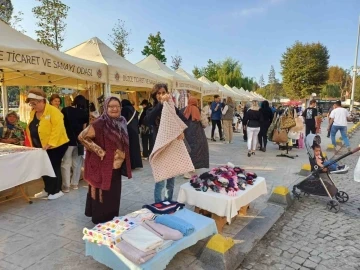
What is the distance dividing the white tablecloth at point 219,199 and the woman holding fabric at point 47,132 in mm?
2141

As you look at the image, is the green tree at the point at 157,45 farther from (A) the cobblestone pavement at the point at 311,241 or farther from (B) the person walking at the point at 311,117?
(A) the cobblestone pavement at the point at 311,241

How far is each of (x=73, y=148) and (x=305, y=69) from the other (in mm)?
36917

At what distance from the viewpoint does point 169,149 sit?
3.48 meters

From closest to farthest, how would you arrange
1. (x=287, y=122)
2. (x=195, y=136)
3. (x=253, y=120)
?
(x=195, y=136) < (x=253, y=120) < (x=287, y=122)

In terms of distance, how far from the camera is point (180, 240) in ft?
8.07

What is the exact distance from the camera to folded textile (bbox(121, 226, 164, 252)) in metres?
2.20

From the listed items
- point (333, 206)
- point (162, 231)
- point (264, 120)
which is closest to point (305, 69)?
point (264, 120)

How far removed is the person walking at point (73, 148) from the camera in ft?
15.7

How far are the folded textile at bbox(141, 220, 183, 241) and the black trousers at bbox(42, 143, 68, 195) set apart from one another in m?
2.43

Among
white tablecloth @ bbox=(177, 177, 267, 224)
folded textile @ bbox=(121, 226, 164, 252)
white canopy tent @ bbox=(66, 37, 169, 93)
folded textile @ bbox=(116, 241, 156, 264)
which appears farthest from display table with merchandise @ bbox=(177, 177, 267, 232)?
white canopy tent @ bbox=(66, 37, 169, 93)

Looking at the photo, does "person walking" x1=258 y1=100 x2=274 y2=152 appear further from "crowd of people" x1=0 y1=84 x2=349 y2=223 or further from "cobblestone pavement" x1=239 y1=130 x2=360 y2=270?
"cobblestone pavement" x1=239 y1=130 x2=360 y2=270

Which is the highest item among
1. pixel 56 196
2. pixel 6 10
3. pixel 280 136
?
pixel 6 10

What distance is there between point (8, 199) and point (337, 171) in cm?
503

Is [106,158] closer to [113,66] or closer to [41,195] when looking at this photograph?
[41,195]
